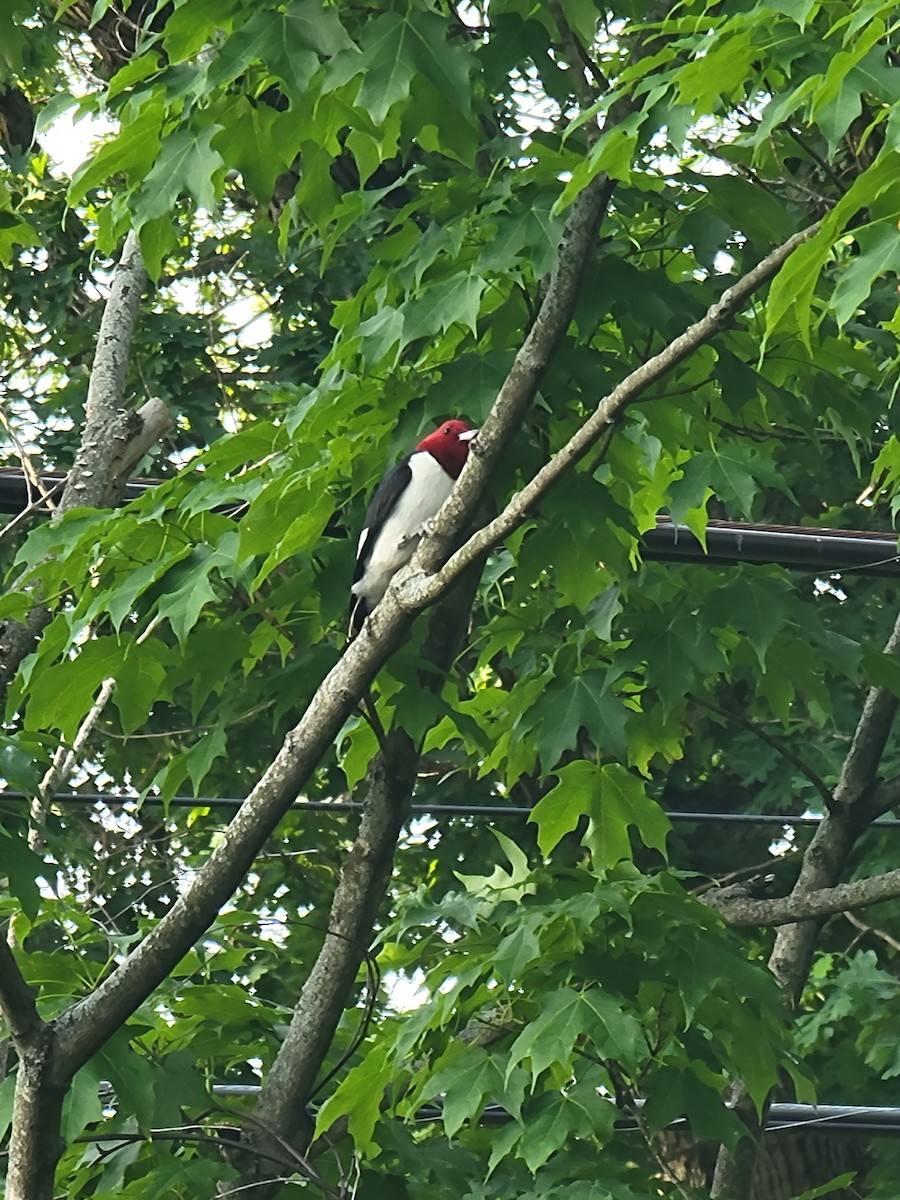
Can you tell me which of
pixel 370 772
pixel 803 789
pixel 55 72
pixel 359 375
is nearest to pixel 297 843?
pixel 803 789

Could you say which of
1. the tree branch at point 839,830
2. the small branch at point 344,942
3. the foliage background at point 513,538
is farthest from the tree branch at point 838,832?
the small branch at point 344,942

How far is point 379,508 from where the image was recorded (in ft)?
12.5

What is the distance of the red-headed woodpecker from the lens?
12.4ft

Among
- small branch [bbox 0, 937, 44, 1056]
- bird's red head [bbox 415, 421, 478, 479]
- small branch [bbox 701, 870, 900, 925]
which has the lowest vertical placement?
small branch [bbox 701, 870, 900, 925]

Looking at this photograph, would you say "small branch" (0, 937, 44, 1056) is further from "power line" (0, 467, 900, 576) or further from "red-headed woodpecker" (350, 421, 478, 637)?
"power line" (0, 467, 900, 576)

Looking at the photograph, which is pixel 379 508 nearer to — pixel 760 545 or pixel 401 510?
pixel 401 510

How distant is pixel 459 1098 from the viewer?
11.0 feet

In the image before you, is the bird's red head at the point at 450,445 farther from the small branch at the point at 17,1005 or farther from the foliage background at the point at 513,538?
the small branch at the point at 17,1005

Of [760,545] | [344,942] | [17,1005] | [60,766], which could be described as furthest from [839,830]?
[17,1005]

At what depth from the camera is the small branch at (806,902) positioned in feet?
13.5

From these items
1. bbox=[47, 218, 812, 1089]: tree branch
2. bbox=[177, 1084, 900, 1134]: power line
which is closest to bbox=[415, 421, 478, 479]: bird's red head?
bbox=[47, 218, 812, 1089]: tree branch

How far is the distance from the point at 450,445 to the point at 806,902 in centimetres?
159

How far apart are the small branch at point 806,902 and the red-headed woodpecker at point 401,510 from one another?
116 centimetres

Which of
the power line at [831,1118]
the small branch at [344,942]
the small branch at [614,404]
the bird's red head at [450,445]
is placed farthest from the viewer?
the bird's red head at [450,445]
